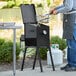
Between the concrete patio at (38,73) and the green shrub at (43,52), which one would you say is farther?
the green shrub at (43,52)

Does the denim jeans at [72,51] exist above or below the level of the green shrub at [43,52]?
above


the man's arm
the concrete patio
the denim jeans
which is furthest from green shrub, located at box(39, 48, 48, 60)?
the man's arm

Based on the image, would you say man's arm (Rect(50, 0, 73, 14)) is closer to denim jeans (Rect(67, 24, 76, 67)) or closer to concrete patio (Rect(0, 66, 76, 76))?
denim jeans (Rect(67, 24, 76, 67))

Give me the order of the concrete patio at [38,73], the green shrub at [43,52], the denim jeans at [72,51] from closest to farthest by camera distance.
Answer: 1. the concrete patio at [38,73]
2. the denim jeans at [72,51]
3. the green shrub at [43,52]

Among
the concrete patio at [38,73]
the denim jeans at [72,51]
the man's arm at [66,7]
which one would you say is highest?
the man's arm at [66,7]

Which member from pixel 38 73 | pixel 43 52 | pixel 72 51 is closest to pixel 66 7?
pixel 72 51

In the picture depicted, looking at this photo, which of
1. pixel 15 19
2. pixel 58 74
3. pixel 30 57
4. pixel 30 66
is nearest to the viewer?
pixel 58 74

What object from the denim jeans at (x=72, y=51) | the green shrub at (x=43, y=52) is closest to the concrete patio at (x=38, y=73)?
the denim jeans at (x=72, y=51)

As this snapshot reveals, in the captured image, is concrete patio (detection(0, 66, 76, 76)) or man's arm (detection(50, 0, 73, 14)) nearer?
man's arm (detection(50, 0, 73, 14))

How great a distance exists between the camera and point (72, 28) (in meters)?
8.77

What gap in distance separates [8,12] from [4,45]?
578 cm

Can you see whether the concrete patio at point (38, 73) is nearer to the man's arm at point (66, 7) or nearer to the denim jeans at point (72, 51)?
the denim jeans at point (72, 51)

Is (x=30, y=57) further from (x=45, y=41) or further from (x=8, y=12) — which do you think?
(x=8, y=12)

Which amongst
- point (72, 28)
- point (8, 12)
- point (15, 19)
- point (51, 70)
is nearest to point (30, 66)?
point (51, 70)
